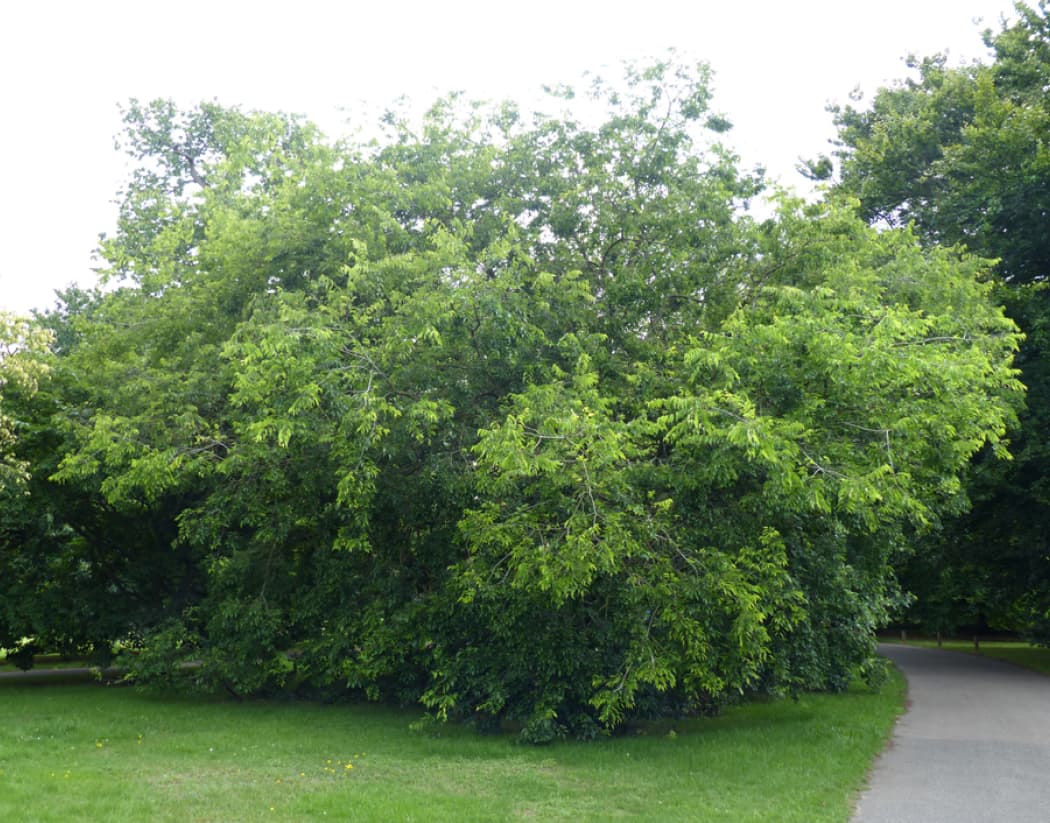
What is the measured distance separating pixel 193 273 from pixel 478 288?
717 centimetres

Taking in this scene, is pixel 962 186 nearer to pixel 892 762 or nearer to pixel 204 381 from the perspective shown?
pixel 892 762

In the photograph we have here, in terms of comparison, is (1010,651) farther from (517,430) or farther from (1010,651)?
(517,430)

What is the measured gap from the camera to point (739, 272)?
14938mm

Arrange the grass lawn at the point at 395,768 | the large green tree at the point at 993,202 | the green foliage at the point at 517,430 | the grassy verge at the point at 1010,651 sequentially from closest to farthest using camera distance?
the grass lawn at the point at 395,768, the green foliage at the point at 517,430, the large green tree at the point at 993,202, the grassy verge at the point at 1010,651

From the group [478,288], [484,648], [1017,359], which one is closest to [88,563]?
[484,648]

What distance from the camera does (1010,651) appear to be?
111 ft

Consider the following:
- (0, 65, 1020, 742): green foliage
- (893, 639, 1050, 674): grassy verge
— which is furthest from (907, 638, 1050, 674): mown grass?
(0, 65, 1020, 742): green foliage

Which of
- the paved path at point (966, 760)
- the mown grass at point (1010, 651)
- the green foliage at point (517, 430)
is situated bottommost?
the mown grass at point (1010, 651)

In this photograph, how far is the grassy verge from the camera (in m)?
27.7

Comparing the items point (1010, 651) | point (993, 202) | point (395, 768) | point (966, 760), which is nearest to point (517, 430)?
point (395, 768)

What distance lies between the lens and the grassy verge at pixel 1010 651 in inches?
1089

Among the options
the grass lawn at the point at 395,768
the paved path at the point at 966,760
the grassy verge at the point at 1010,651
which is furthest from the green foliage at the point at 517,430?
the grassy verge at the point at 1010,651

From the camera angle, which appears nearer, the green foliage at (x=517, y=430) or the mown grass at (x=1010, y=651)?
the green foliage at (x=517, y=430)

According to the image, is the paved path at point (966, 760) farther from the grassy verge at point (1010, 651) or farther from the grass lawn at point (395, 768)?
the grassy verge at point (1010, 651)
